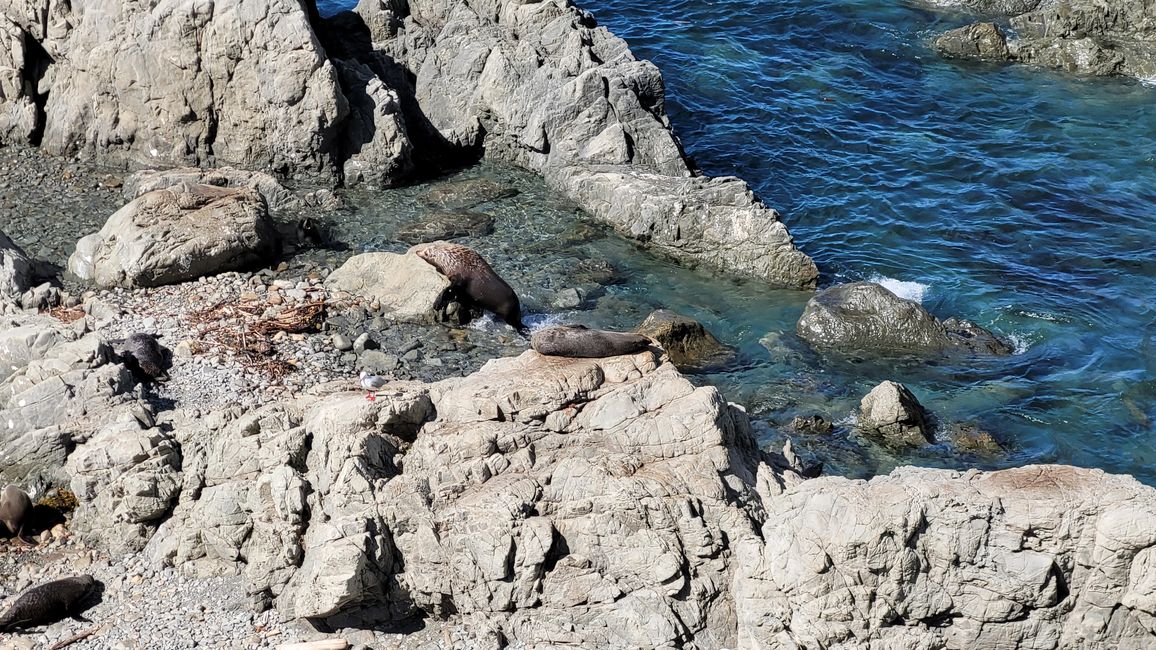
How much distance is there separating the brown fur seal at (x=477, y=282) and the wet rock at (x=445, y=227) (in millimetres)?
2296

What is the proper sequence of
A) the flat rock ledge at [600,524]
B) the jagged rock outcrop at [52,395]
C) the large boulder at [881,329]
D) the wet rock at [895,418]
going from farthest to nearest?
the large boulder at [881,329] < the wet rock at [895,418] < the jagged rock outcrop at [52,395] < the flat rock ledge at [600,524]

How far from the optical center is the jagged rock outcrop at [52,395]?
14734 mm

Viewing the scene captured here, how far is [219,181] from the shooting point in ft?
74.9

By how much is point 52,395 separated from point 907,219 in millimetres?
18992

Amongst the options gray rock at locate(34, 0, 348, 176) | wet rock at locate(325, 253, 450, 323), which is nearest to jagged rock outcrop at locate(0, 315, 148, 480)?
wet rock at locate(325, 253, 450, 323)

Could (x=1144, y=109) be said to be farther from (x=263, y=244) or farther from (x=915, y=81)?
(x=263, y=244)

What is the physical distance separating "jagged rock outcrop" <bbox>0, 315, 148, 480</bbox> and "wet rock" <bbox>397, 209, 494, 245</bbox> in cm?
760

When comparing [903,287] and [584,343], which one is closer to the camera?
[584,343]

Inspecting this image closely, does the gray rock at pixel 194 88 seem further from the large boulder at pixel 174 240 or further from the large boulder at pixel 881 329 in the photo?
the large boulder at pixel 881 329

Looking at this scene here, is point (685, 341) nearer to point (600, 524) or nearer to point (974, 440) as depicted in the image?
point (974, 440)

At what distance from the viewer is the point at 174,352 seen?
17.8 meters

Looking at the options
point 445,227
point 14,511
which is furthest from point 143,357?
point 445,227

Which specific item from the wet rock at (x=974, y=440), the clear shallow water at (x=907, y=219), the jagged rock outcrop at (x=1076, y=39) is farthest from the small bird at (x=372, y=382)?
the jagged rock outcrop at (x=1076, y=39)

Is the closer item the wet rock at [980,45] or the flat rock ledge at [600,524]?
the flat rock ledge at [600,524]
